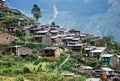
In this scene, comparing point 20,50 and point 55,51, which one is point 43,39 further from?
point 20,50

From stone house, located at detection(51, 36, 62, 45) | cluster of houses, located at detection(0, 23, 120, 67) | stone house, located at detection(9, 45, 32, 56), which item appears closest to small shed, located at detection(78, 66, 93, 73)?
cluster of houses, located at detection(0, 23, 120, 67)

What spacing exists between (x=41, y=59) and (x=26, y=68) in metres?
6.48

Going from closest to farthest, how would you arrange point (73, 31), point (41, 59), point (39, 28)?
1. point (41, 59)
2. point (39, 28)
3. point (73, 31)

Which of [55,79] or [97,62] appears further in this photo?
[97,62]

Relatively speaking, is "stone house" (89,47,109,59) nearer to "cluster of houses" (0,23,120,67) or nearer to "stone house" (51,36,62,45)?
"cluster of houses" (0,23,120,67)

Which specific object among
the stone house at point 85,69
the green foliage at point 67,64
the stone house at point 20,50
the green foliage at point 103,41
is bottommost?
the stone house at point 85,69

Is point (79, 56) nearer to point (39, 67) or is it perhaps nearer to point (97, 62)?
point (97, 62)

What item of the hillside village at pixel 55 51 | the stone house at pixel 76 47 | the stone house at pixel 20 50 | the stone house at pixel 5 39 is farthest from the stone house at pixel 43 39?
the stone house at pixel 20 50

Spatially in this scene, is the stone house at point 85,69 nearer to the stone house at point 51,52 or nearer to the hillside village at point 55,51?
the hillside village at point 55,51

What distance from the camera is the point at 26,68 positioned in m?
44.8

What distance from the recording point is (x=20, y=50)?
5288 cm

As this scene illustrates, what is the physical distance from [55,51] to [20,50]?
16.7 ft

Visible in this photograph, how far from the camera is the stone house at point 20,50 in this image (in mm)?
52500

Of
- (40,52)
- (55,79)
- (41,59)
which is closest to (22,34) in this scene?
(40,52)
